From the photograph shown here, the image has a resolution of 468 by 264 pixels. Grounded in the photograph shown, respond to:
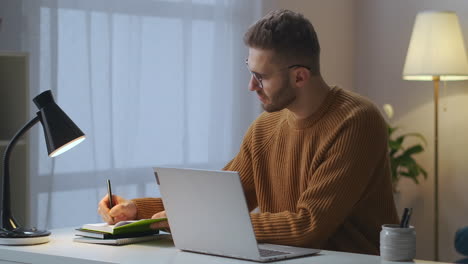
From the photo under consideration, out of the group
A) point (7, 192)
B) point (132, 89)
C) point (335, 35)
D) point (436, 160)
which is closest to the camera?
point (7, 192)

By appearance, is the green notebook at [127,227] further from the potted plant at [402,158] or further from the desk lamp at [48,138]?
the potted plant at [402,158]

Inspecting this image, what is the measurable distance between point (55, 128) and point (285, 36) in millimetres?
710

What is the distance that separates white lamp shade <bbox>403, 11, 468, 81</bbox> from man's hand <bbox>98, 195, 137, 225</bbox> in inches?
89.5

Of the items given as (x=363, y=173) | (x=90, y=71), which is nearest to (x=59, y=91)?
(x=90, y=71)

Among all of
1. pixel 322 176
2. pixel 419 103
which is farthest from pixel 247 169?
pixel 419 103

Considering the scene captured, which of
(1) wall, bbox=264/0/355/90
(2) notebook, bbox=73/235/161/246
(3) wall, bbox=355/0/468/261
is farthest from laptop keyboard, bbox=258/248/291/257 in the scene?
(1) wall, bbox=264/0/355/90

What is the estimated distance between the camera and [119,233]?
2334 mm

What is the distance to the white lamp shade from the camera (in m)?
4.36

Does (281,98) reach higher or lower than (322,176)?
higher

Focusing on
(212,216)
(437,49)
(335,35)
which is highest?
(335,35)

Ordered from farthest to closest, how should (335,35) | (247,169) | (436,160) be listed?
(335,35)
(436,160)
(247,169)

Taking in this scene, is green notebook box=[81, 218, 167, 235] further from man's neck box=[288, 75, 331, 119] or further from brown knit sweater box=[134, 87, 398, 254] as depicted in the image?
man's neck box=[288, 75, 331, 119]

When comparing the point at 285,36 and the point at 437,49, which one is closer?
the point at 285,36

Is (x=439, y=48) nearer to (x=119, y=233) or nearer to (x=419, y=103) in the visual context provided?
(x=419, y=103)
